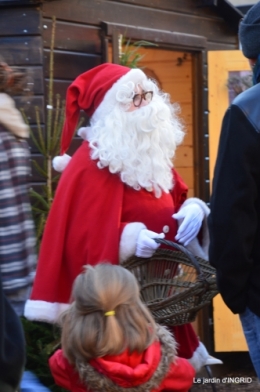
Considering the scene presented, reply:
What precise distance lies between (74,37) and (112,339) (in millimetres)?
2551

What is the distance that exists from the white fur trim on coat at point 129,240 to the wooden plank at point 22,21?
1.46 metres

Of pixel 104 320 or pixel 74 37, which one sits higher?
pixel 74 37

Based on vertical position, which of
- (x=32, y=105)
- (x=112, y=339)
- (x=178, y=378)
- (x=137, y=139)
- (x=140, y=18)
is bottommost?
(x=178, y=378)

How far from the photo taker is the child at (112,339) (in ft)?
9.87

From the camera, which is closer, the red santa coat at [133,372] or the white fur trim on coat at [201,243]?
the red santa coat at [133,372]

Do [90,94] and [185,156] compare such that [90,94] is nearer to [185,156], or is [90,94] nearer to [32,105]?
[32,105]

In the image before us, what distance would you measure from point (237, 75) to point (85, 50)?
1309mm

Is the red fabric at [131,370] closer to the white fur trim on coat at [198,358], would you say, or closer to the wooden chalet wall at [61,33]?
the white fur trim on coat at [198,358]

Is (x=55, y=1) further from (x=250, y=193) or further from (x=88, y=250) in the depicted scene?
(x=250, y=193)

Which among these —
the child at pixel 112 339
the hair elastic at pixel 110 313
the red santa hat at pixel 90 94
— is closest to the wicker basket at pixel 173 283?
the child at pixel 112 339

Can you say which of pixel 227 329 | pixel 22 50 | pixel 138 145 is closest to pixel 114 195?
pixel 138 145

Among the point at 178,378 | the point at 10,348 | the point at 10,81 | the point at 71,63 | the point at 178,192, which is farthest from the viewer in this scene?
the point at 71,63

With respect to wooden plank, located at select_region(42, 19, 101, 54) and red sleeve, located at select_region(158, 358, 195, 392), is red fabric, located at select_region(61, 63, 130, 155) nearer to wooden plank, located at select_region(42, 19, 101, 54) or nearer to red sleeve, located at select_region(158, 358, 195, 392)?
wooden plank, located at select_region(42, 19, 101, 54)

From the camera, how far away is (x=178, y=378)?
10.6 ft
